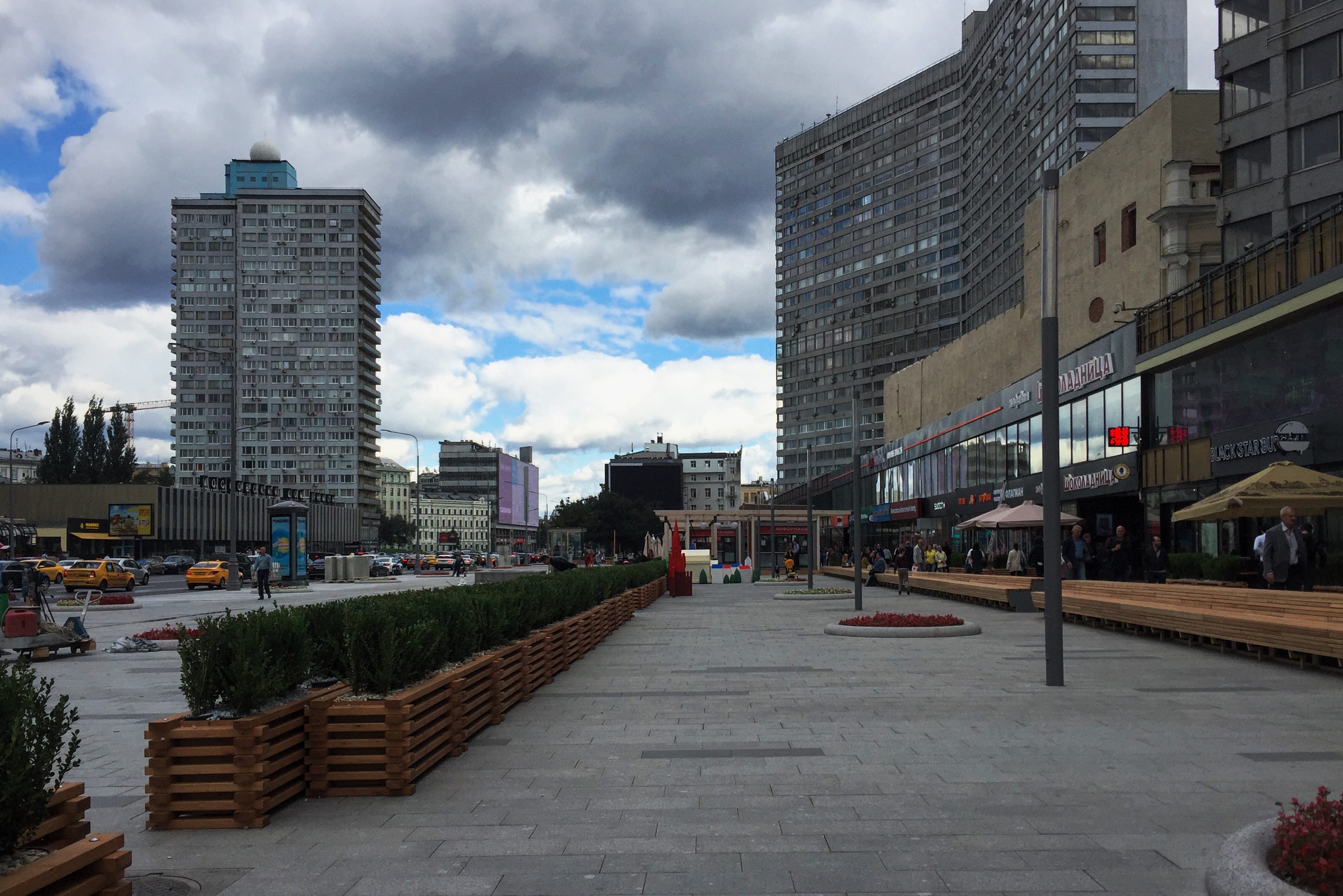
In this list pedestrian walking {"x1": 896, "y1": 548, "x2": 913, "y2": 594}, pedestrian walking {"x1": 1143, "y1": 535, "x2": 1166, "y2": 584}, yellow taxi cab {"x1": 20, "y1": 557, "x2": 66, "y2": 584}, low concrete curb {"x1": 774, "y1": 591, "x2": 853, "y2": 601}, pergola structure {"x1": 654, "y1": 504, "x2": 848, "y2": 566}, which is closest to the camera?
pedestrian walking {"x1": 1143, "y1": 535, "x2": 1166, "y2": 584}

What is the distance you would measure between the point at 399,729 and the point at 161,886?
1.99 meters

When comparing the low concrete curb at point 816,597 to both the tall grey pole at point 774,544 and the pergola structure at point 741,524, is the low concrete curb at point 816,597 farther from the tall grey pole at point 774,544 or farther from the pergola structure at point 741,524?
the pergola structure at point 741,524

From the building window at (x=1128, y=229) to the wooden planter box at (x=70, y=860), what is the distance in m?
37.9

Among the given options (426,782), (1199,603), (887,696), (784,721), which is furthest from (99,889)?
(1199,603)

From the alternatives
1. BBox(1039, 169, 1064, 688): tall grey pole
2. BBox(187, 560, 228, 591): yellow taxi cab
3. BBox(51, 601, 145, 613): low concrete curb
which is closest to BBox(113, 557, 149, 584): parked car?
BBox(187, 560, 228, 591): yellow taxi cab

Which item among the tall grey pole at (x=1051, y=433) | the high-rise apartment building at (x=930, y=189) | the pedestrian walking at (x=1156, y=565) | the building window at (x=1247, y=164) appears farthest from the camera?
the high-rise apartment building at (x=930, y=189)

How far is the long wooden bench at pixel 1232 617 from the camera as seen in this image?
1362cm

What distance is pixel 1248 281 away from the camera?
26328mm

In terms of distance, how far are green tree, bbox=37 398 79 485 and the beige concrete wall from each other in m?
85.8

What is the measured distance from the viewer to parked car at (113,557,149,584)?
165ft

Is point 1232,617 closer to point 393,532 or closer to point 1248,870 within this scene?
point 1248,870

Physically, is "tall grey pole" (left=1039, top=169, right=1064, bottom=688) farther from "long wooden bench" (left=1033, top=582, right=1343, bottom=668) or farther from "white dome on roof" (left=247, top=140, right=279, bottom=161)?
"white dome on roof" (left=247, top=140, right=279, bottom=161)

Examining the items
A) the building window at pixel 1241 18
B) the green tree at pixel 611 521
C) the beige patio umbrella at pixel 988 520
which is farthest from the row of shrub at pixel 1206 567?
the green tree at pixel 611 521

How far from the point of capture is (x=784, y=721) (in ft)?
33.3
